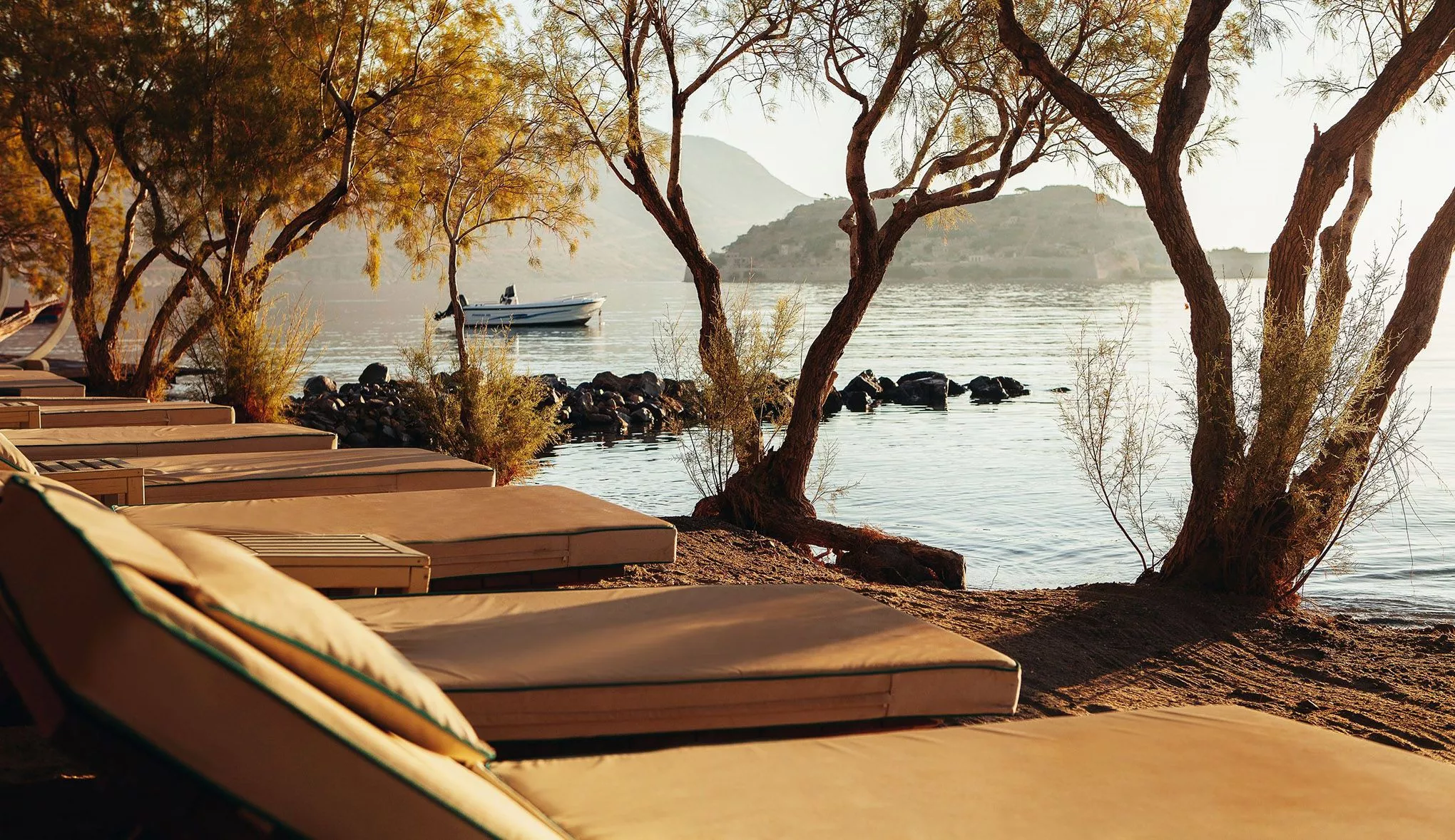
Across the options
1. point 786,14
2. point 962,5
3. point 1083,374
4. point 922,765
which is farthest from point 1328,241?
point 922,765

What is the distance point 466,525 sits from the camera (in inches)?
150

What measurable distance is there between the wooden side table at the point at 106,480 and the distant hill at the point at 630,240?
322ft

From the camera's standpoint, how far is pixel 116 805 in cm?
116

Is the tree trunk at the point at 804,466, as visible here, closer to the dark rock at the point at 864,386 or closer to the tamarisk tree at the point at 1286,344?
the tamarisk tree at the point at 1286,344

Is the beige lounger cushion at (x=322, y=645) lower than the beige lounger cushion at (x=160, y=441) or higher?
higher

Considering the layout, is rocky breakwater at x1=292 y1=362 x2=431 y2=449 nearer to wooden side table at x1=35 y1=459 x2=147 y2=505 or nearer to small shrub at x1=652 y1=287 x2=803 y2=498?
small shrub at x1=652 y1=287 x2=803 y2=498

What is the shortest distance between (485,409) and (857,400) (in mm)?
11450

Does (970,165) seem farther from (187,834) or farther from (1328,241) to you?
(187,834)

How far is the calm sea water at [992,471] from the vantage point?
25.4 feet

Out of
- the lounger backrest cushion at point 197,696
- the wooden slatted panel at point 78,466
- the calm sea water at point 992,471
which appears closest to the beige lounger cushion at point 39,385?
the calm sea water at point 992,471

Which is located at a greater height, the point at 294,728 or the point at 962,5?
the point at 962,5

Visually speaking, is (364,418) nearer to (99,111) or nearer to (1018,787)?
(99,111)

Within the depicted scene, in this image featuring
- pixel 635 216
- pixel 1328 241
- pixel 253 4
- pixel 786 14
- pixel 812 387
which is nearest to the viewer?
pixel 1328 241

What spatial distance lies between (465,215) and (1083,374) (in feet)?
28.1
